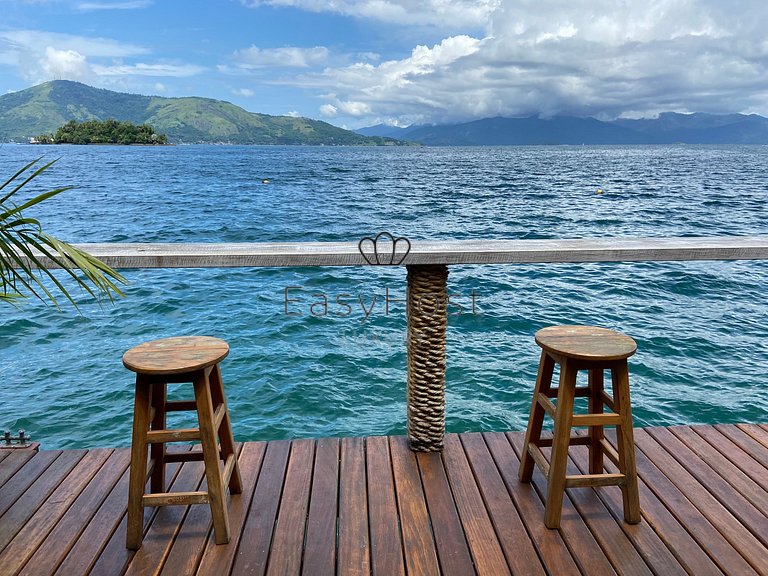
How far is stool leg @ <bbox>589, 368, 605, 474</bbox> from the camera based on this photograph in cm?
242

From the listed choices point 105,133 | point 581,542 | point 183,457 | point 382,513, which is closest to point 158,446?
point 183,457

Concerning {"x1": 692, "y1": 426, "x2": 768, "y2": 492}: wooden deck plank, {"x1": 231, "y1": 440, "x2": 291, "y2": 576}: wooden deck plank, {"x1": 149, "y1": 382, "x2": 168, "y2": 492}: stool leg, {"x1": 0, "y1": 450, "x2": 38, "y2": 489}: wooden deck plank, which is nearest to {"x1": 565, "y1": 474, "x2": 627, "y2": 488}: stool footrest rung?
{"x1": 692, "y1": 426, "x2": 768, "y2": 492}: wooden deck plank

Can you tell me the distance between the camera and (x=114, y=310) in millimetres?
10477

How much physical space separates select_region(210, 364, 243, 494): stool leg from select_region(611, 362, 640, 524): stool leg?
155 cm

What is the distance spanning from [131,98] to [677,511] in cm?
21375

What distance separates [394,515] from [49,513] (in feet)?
4.71

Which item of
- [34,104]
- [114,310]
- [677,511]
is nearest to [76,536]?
[677,511]

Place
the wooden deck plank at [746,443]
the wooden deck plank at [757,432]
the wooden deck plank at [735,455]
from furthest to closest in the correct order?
the wooden deck plank at [757,432] → the wooden deck plank at [746,443] → the wooden deck plank at [735,455]

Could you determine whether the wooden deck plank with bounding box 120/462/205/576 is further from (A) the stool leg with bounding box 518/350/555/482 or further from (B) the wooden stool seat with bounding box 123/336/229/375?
(A) the stool leg with bounding box 518/350/555/482

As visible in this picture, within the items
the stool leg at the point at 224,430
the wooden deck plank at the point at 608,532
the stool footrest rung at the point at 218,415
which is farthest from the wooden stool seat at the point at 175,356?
the wooden deck plank at the point at 608,532

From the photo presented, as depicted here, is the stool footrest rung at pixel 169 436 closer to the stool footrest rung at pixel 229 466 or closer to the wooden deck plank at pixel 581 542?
the stool footrest rung at pixel 229 466

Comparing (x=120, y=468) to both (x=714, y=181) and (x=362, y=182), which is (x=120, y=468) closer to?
(x=362, y=182)

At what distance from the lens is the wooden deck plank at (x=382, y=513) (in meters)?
2.01

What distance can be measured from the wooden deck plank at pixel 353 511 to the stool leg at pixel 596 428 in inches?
41.2
